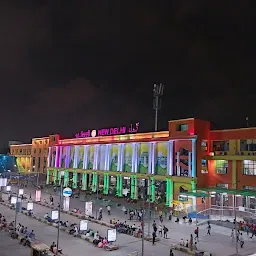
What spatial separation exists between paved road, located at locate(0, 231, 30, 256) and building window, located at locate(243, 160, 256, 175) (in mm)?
43232

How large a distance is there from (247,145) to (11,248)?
47.1m

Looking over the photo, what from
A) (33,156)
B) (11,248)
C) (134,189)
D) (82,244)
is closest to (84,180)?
(134,189)

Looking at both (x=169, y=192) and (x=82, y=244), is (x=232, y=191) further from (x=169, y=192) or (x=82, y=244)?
(x=82, y=244)

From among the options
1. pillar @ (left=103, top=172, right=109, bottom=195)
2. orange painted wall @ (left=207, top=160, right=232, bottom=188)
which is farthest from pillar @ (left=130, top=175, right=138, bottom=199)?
orange painted wall @ (left=207, top=160, right=232, bottom=188)

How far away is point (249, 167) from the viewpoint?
2406 inches

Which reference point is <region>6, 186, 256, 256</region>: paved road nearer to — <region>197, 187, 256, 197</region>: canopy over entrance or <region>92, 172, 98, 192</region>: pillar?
<region>197, 187, 256, 197</region>: canopy over entrance

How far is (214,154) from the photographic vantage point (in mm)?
67375

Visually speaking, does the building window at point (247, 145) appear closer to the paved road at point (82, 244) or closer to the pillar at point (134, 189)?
the pillar at point (134, 189)

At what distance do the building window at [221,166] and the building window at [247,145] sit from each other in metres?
4.67

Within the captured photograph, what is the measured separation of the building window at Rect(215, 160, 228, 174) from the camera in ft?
213

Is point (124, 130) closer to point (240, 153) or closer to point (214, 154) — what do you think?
point (214, 154)

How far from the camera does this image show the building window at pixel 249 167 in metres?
60.4

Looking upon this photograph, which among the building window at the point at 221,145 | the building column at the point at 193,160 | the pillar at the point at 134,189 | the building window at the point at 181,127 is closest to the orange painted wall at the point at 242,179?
the building window at the point at 221,145

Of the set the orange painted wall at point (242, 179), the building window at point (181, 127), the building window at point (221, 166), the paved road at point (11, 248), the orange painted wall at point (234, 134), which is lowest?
the paved road at point (11, 248)
